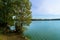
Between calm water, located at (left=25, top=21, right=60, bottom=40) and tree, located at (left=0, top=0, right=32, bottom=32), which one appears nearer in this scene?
tree, located at (left=0, top=0, right=32, bottom=32)

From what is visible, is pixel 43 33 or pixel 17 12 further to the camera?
pixel 43 33

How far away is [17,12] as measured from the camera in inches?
535

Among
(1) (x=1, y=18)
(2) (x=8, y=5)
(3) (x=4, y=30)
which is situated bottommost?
(3) (x=4, y=30)

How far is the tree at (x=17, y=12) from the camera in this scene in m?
13.5

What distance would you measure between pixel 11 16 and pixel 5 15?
412 mm

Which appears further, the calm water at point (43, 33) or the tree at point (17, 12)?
the calm water at point (43, 33)

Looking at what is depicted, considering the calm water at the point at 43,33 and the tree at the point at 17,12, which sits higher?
the tree at the point at 17,12

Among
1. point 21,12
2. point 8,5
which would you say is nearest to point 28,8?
point 21,12

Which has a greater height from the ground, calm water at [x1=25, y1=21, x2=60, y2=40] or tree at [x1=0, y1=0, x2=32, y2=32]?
tree at [x1=0, y1=0, x2=32, y2=32]

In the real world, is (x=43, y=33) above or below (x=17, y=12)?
below

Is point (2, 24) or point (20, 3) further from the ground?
point (20, 3)

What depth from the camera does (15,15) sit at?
45.0 ft

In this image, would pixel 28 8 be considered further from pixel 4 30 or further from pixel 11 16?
pixel 4 30

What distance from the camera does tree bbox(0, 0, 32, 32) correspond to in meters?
13.5
